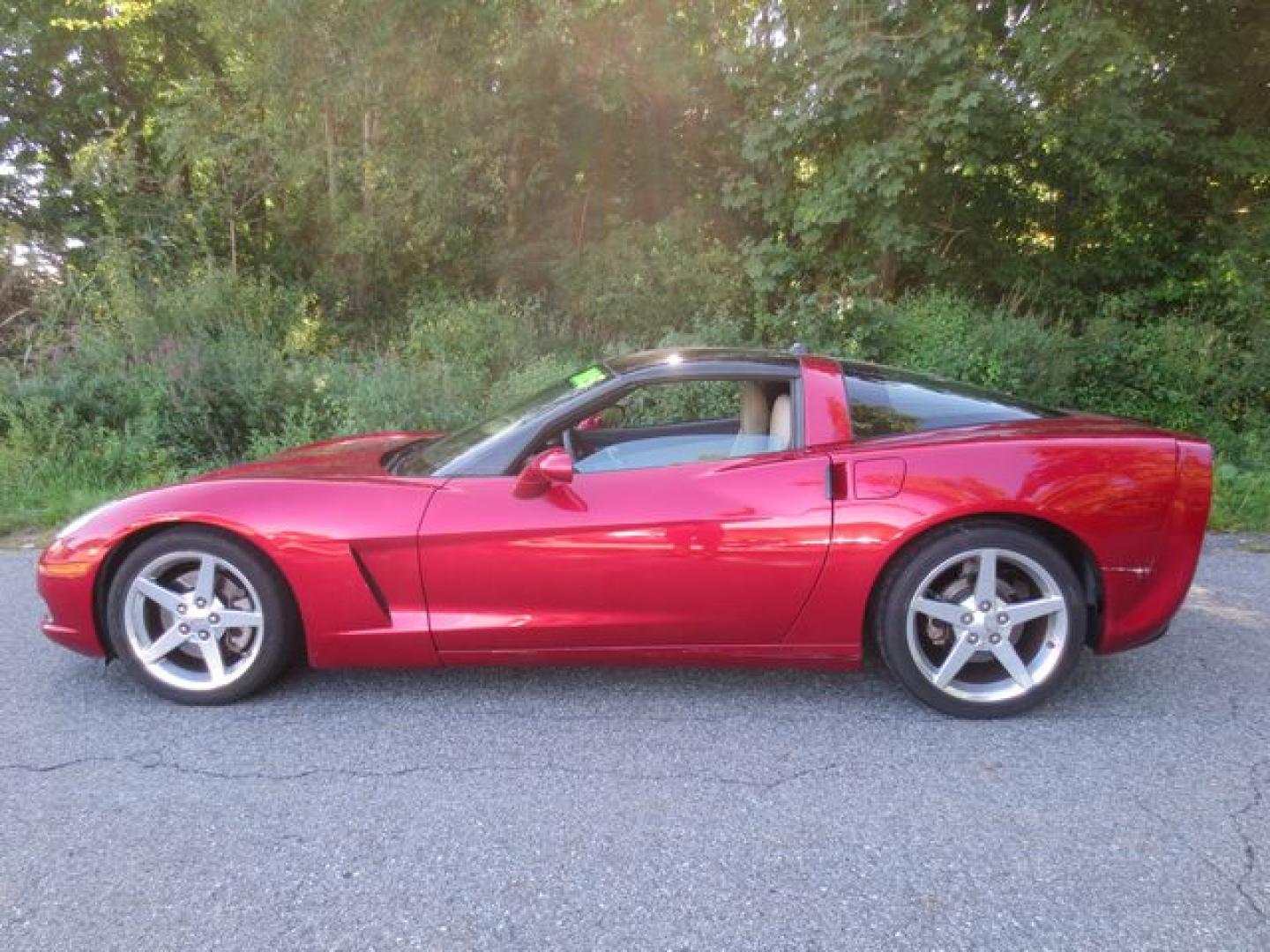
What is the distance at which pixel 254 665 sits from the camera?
9.92ft

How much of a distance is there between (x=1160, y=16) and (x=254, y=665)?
11.8 meters

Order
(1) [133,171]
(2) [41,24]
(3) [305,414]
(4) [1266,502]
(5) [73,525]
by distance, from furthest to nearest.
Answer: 1. (2) [41,24]
2. (1) [133,171]
3. (3) [305,414]
4. (4) [1266,502]
5. (5) [73,525]

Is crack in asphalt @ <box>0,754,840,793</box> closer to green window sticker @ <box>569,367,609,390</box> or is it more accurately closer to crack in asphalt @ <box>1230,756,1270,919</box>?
crack in asphalt @ <box>1230,756,1270,919</box>

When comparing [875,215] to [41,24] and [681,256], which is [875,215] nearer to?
[681,256]

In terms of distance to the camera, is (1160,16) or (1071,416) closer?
(1071,416)

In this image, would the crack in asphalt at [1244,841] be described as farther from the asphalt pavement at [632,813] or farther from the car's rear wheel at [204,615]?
the car's rear wheel at [204,615]

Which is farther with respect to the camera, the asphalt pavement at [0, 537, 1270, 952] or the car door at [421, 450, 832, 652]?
the car door at [421, 450, 832, 652]

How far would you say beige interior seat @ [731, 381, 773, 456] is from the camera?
3.15 metres

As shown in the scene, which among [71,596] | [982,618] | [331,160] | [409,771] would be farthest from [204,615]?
[331,160]

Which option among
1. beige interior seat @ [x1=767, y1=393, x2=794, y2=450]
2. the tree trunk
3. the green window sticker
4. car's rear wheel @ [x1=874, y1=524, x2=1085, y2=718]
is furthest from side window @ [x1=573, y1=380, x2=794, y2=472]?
the tree trunk

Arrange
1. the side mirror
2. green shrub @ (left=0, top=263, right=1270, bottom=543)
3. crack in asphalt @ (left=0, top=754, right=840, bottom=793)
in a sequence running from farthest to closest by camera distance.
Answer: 1. green shrub @ (left=0, top=263, right=1270, bottom=543)
2. the side mirror
3. crack in asphalt @ (left=0, top=754, right=840, bottom=793)

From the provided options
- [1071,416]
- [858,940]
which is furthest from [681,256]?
[858,940]

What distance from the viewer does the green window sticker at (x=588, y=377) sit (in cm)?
330

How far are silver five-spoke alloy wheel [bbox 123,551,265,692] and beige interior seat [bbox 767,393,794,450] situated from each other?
1939 millimetres
